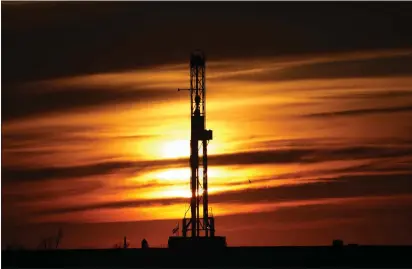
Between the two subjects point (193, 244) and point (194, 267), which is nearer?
point (194, 267)

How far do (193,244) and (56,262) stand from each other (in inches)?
435

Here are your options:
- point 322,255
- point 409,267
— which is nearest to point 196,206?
point 322,255

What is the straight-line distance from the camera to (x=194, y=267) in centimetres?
8625

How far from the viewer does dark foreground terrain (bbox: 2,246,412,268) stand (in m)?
90.4

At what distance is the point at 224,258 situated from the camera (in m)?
91.4

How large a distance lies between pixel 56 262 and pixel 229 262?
46.1ft

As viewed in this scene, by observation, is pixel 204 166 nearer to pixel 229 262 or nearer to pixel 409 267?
pixel 229 262

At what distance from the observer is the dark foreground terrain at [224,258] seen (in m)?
90.4

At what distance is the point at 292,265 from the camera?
92625 mm

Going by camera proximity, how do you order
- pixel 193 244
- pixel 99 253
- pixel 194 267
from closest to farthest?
pixel 194 267
pixel 193 244
pixel 99 253

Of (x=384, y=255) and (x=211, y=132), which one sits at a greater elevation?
(x=211, y=132)

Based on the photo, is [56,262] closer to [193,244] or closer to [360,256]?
[193,244]

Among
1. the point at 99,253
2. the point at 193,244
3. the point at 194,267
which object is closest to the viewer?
the point at 194,267

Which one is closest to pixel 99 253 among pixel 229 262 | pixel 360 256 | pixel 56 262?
pixel 56 262
